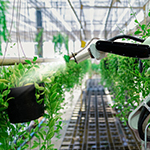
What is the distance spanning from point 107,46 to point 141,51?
134 mm

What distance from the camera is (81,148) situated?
7.03 feet

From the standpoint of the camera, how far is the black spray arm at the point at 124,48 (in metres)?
0.59

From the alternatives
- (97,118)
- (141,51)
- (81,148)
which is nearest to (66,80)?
(81,148)

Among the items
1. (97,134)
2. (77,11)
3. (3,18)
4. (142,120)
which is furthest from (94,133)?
(77,11)

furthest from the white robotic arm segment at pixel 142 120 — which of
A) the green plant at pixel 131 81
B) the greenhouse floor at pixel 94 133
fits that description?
the greenhouse floor at pixel 94 133

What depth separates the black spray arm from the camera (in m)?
0.59

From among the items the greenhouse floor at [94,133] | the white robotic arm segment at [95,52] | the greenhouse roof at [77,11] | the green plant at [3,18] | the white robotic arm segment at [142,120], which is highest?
the greenhouse roof at [77,11]

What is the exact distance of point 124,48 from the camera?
1.95 feet

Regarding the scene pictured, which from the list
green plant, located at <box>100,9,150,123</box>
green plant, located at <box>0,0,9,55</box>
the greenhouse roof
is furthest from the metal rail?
green plant, located at <box>0,0,9,55</box>

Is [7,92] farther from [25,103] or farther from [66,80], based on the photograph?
[66,80]

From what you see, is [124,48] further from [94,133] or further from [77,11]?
[77,11]

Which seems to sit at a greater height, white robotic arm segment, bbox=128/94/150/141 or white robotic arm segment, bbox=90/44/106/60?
white robotic arm segment, bbox=90/44/106/60

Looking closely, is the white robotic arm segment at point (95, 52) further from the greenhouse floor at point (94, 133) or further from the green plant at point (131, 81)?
the greenhouse floor at point (94, 133)

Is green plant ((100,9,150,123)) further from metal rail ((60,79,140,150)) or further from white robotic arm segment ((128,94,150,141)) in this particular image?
metal rail ((60,79,140,150))
